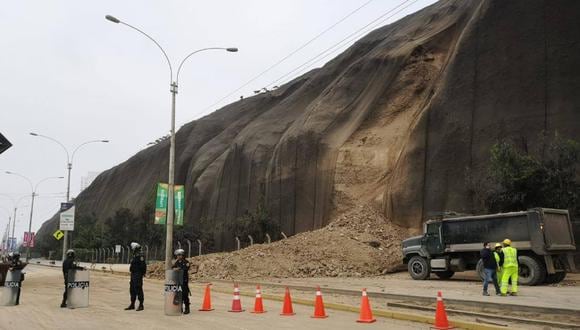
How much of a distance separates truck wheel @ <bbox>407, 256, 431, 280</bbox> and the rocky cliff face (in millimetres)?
8523

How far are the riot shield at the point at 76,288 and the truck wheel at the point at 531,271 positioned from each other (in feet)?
50.6

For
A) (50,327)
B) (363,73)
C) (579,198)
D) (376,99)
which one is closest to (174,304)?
(50,327)

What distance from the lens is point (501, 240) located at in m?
21.0

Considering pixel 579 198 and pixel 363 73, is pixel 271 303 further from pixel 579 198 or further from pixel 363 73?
pixel 363 73

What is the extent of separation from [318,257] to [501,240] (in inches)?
463

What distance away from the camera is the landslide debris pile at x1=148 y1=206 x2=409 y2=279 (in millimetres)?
28969

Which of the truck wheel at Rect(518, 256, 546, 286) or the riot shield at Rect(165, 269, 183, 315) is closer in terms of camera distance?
the riot shield at Rect(165, 269, 183, 315)

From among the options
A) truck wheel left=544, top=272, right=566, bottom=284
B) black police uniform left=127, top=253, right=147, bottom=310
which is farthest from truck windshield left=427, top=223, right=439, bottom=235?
black police uniform left=127, top=253, right=147, bottom=310

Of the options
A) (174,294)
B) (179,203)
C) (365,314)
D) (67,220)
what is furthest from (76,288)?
(67,220)

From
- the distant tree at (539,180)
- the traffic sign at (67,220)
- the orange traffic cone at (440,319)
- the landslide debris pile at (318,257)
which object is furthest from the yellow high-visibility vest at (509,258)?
the traffic sign at (67,220)

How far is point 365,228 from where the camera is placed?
117ft

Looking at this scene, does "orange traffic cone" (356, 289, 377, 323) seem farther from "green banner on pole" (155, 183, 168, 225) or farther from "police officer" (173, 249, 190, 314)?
"green banner on pole" (155, 183, 168, 225)

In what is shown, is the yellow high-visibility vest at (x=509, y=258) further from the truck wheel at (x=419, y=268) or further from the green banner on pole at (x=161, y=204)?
the green banner on pole at (x=161, y=204)

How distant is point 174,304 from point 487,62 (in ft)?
90.1
